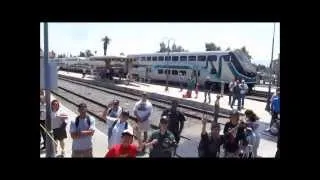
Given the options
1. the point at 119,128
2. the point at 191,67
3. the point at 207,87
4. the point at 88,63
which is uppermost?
the point at 88,63

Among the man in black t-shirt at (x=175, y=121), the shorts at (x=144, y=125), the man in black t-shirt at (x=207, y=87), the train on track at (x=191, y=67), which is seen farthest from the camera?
the train on track at (x=191, y=67)

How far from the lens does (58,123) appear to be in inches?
251

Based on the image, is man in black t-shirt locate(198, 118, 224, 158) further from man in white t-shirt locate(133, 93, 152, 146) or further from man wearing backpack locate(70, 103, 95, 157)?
man in white t-shirt locate(133, 93, 152, 146)

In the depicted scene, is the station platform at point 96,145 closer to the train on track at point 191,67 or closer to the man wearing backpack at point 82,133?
the man wearing backpack at point 82,133

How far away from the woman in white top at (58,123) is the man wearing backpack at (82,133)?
0.72 meters

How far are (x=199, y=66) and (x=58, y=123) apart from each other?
1466 centimetres

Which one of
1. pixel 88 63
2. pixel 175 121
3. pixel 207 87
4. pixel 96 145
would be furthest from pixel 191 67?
pixel 175 121

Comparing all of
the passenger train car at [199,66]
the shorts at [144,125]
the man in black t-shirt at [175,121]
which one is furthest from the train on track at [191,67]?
the man in black t-shirt at [175,121]

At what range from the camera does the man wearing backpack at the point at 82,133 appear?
553 centimetres

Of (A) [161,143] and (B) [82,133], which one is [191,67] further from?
(A) [161,143]

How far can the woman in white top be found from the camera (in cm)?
629

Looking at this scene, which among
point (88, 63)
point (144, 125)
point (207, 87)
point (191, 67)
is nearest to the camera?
point (144, 125)
